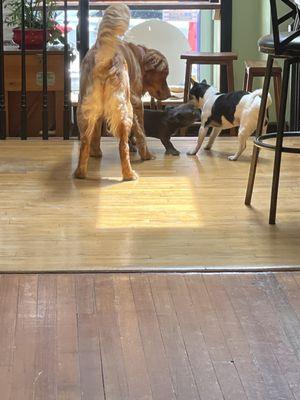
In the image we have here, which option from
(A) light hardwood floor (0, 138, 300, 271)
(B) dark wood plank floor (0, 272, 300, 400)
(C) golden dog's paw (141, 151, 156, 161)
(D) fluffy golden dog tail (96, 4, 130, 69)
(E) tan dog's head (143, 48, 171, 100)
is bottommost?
(B) dark wood plank floor (0, 272, 300, 400)

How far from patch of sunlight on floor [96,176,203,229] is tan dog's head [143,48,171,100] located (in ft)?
2.18

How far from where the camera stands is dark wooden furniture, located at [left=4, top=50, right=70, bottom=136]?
5.67 metres

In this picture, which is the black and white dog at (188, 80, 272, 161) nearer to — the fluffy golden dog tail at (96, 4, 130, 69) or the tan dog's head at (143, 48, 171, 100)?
the tan dog's head at (143, 48, 171, 100)

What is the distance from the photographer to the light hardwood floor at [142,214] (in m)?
2.88

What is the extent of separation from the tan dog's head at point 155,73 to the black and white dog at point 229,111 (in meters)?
0.20

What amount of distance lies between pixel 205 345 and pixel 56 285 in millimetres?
596

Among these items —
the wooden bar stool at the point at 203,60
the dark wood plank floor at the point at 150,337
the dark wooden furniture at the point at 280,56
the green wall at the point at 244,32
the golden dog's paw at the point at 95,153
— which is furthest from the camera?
the green wall at the point at 244,32

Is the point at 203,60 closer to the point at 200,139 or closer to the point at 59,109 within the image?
the point at 59,109

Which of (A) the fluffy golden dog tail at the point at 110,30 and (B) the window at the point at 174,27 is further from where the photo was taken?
(B) the window at the point at 174,27

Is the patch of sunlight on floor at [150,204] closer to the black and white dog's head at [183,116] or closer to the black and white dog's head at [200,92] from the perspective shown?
the black and white dog's head at [183,116]

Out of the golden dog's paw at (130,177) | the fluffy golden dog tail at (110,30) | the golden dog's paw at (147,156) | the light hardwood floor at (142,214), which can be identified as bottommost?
the light hardwood floor at (142,214)

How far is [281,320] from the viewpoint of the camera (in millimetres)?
2396

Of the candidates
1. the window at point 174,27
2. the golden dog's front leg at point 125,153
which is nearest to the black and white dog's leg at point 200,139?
the golden dog's front leg at point 125,153

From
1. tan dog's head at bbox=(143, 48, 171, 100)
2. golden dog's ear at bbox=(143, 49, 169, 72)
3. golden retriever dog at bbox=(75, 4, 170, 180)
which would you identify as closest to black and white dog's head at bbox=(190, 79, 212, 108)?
tan dog's head at bbox=(143, 48, 171, 100)
